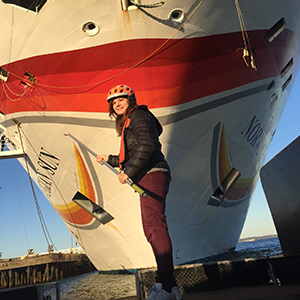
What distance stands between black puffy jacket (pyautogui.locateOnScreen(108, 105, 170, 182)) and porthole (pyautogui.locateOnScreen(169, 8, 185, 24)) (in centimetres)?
304

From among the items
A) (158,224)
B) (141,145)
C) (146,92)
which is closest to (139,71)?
(146,92)

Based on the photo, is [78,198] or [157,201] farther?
[78,198]

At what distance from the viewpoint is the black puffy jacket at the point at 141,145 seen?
245cm

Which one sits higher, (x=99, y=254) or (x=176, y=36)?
(x=176, y=36)

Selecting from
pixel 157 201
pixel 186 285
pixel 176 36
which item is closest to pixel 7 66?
pixel 176 36

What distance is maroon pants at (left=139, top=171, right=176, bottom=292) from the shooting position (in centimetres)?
229

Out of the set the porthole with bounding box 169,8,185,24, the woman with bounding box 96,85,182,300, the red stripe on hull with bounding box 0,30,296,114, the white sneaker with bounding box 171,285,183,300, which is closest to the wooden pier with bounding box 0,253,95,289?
the red stripe on hull with bounding box 0,30,296,114

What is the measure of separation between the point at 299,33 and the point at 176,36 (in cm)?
405

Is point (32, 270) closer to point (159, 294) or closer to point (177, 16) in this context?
point (177, 16)

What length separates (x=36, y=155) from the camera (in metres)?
7.09

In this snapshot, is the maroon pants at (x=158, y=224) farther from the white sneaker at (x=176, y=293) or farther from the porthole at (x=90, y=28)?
A: the porthole at (x=90, y=28)

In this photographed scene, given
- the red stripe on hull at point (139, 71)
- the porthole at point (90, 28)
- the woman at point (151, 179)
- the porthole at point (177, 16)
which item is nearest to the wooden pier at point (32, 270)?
the red stripe on hull at point (139, 71)

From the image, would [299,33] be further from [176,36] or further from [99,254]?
[99,254]

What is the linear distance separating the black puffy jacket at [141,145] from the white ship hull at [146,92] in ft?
9.36
